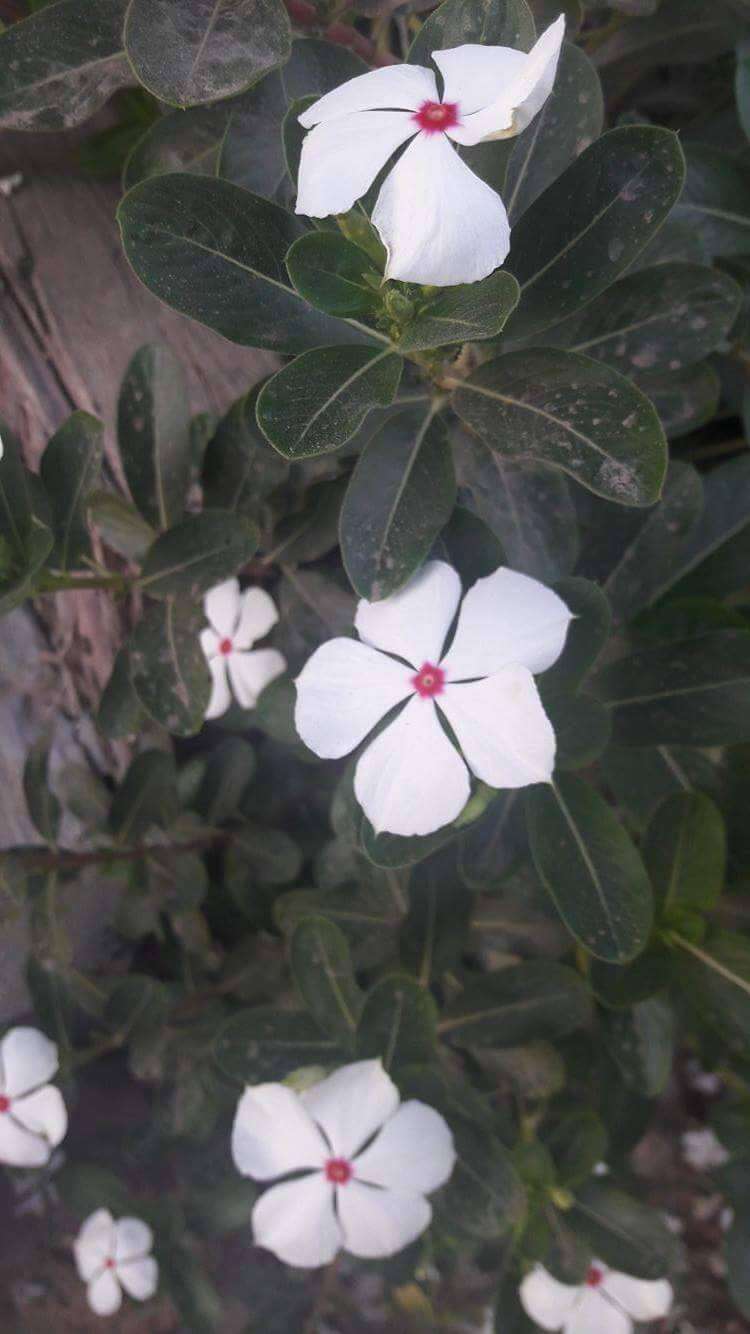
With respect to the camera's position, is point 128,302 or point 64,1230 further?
point 64,1230

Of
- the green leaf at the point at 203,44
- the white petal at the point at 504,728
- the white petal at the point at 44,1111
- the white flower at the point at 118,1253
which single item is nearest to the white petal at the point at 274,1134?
the white petal at the point at 44,1111

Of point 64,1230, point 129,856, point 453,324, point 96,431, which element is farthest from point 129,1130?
point 453,324

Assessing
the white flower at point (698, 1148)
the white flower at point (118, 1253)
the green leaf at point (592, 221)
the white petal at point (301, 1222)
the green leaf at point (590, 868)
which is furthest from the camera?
the white flower at point (698, 1148)

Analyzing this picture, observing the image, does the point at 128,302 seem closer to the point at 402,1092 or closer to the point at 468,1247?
the point at 402,1092

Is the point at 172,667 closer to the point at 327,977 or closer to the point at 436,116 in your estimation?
Result: the point at 327,977

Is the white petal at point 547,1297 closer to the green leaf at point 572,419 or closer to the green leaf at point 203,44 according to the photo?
the green leaf at point 572,419

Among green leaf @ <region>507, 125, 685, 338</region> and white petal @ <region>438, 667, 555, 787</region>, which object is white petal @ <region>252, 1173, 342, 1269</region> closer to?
white petal @ <region>438, 667, 555, 787</region>
